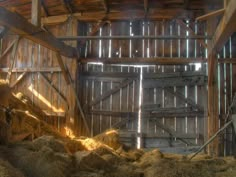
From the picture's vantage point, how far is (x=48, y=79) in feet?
36.3

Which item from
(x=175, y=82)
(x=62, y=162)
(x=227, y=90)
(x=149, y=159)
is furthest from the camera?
(x=175, y=82)

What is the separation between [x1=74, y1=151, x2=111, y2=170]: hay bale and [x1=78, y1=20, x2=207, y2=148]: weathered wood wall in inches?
174

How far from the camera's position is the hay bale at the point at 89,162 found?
19.4 feet

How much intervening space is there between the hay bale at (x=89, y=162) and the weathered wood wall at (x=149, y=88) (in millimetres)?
4426

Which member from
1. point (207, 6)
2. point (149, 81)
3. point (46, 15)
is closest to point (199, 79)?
point (149, 81)

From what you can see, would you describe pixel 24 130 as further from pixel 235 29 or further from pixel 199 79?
pixel 199 79

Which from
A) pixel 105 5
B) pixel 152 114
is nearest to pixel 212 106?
pixel 152 114

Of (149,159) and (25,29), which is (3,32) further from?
(149,159)

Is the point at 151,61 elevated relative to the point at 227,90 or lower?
elevated

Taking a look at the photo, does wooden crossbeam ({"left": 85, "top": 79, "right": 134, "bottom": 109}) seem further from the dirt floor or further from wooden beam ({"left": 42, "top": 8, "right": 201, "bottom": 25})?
the dirt floor

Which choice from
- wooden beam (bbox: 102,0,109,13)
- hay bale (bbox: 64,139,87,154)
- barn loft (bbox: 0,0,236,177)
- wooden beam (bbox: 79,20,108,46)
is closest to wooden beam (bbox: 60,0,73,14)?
barn loft (bbox: 0,0,236,177)

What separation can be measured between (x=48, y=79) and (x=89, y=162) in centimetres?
558

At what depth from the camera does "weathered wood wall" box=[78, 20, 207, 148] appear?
10352mm

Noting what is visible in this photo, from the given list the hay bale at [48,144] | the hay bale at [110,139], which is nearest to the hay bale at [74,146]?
the hay bale at [48,144]
